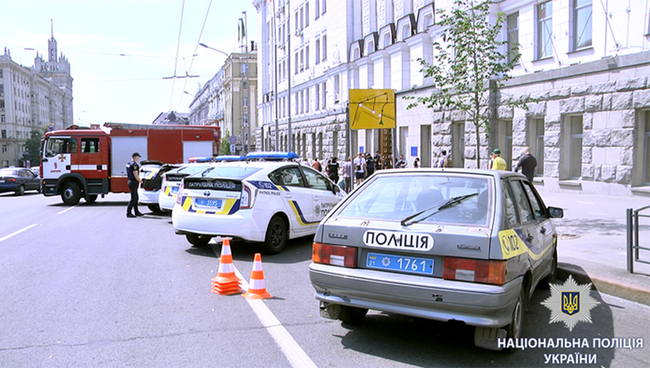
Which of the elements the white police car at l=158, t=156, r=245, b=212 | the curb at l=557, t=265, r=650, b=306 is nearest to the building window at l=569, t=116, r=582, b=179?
the white police car at l=158, t=156, r=245, b=212

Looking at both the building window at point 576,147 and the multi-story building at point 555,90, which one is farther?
the building window at point 576,147

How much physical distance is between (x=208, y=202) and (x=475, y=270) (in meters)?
5.75

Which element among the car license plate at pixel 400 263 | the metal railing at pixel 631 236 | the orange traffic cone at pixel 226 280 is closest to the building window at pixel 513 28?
the metal railing at pixel 631 236

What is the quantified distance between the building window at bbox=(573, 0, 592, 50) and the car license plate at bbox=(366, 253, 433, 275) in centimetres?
1549

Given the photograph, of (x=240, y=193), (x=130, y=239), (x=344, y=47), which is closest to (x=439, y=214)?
(x=240, y=193)

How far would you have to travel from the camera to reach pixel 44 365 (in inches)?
164

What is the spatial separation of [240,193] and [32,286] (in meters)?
3.20

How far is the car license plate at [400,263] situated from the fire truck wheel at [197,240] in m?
5.89

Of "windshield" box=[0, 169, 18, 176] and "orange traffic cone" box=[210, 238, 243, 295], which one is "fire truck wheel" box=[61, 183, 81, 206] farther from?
"orange traffic cone" box=[210, 238, 243, 295]

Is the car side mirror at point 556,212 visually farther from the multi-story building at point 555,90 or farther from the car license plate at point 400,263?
the multi-story building at point 555,90

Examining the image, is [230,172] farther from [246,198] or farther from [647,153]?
[647,153]

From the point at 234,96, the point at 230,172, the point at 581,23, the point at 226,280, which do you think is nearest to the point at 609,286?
the point at 226,280

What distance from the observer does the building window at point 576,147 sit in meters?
17.6

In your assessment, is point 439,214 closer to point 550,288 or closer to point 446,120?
point 550,288
